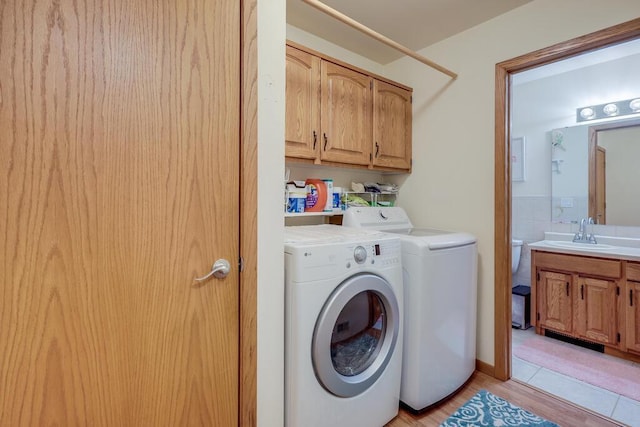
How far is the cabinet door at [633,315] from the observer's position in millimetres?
2168

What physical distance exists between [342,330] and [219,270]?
70 cm

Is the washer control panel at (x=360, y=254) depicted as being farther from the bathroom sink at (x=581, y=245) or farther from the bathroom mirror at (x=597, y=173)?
the bathroom mirror at (x=597, y=173)

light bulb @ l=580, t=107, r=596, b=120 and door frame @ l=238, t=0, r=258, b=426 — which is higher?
light bulb @ l=580, t=107, r=596, b=120

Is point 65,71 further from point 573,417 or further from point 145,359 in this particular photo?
point 573,417

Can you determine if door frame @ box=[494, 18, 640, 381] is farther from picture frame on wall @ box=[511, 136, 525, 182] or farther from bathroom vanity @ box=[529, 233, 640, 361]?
picture frame on wall @ box=[511, 136, 525, 182]

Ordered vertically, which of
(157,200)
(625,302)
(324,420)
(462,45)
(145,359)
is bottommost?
(324,420)

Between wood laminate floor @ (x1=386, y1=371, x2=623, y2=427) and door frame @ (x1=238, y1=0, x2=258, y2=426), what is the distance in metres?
0.92

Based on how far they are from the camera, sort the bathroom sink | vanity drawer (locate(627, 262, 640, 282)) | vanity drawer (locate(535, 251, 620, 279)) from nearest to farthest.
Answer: vanity drawer (locate(627, 262, 640, 282)), vanity drawer (locate(535, 251, 620, 279)), the bathroom sink

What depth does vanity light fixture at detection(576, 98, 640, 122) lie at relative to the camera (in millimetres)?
2559

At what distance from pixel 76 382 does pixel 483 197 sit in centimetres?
230

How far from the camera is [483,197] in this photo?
2.09m

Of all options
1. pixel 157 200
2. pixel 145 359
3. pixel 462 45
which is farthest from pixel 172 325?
pixel 462 45

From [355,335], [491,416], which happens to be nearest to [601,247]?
[491,416]

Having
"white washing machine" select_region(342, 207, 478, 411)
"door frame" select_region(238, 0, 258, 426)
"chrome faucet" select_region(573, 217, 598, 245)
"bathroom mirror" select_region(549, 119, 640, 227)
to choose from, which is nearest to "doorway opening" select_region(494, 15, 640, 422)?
"white washing machine" select_region(342, 207, 478, 411)
